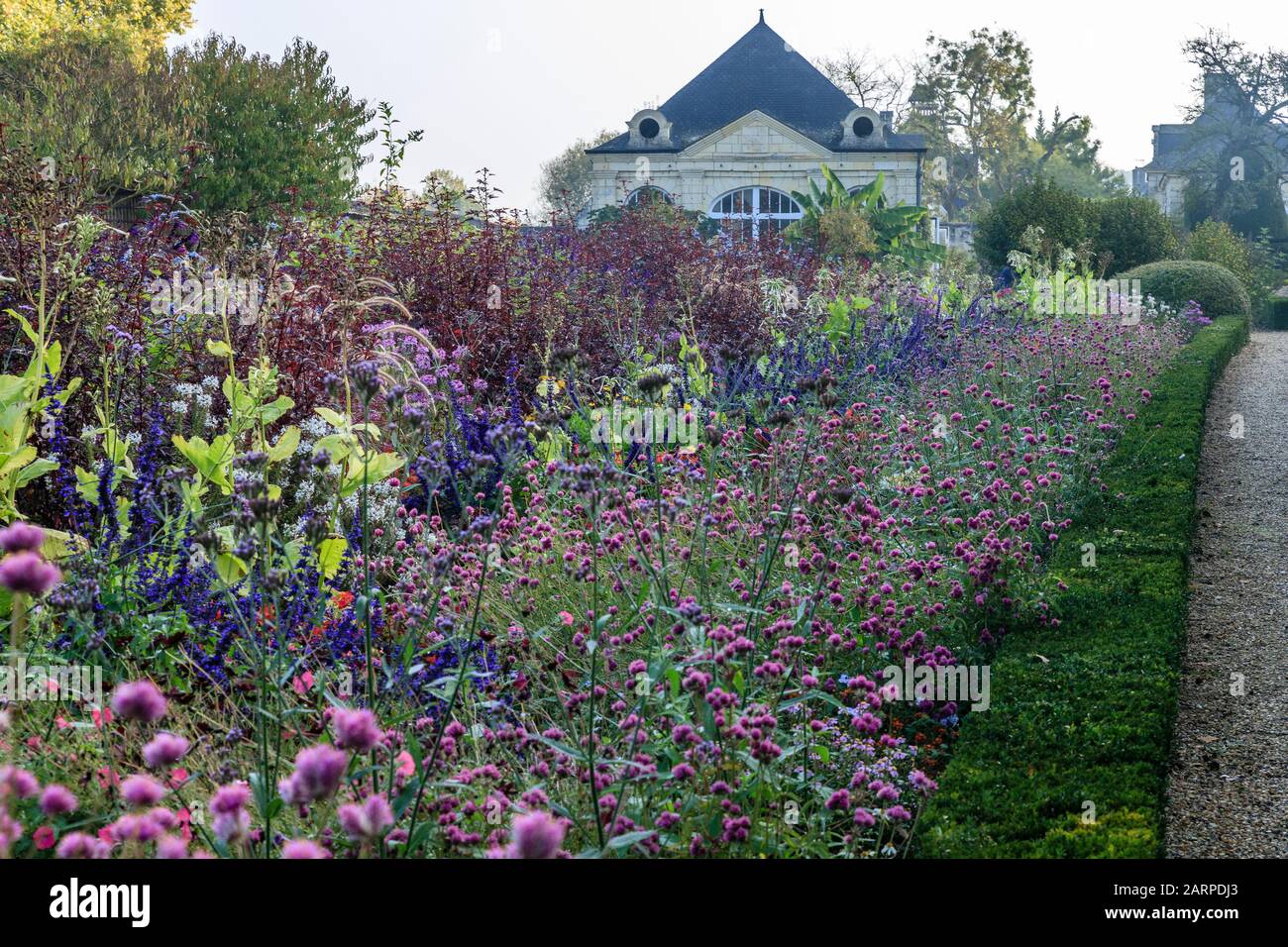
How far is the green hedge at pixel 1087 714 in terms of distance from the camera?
2.91 meters

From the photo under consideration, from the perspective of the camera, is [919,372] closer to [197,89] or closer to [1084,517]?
[1084,517]

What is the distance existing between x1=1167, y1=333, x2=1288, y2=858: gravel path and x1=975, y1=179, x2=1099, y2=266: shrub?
41.8 ft

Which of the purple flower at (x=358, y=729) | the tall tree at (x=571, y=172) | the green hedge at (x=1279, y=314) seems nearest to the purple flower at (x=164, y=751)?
the purple flower at (x=358, y=729)

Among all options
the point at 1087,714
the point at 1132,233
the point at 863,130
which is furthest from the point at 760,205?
the point at 1087,714

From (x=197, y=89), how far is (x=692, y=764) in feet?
76.5

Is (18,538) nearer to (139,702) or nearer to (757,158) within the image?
(139,702)

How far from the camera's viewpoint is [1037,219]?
66.8ft

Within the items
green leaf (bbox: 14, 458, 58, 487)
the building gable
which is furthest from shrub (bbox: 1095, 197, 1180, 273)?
green leaf (bbox: 14, 458, 58, 487)

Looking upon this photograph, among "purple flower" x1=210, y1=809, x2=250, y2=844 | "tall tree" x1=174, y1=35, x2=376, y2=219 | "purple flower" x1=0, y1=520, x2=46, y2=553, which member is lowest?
"purple flower" x1=210, y1=809, x2=250, y2=844

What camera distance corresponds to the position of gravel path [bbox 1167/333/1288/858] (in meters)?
3.22

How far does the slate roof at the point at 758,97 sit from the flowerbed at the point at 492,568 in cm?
2748

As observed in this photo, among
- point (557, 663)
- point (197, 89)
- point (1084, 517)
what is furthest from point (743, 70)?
point (557, 663)

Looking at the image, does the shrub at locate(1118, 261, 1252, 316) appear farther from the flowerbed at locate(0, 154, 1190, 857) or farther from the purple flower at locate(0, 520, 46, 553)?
the purple flower at locate(0, 520, 46, 553)

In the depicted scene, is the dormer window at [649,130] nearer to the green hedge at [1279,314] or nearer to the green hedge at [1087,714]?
the green hedge at [1279,314]
